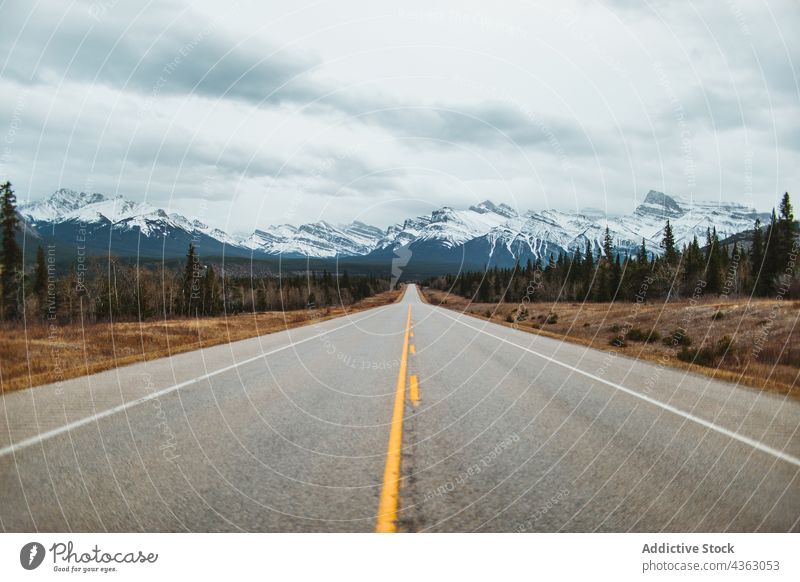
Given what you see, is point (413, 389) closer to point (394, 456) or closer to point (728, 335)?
point (394, 456)

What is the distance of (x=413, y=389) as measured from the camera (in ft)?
29.5

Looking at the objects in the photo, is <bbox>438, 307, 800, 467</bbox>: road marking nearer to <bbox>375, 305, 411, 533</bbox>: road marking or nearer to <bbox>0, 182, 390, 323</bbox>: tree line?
<bbox>375, 305, 411, 533</bbox>: road marking

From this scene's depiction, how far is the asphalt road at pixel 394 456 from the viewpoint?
139 inches

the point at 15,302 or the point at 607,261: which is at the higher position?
the point at 607,261

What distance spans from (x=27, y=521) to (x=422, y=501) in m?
2.73

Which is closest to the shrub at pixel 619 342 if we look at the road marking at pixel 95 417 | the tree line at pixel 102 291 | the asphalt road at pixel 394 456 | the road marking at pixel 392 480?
the asphalt road at pixel 394 456

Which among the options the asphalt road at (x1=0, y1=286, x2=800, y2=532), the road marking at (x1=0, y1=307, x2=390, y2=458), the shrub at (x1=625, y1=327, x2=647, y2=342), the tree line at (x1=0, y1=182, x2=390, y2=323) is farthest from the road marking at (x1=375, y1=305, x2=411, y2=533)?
the tree line at (x1=0, y1=182, x2=390, y2=323)

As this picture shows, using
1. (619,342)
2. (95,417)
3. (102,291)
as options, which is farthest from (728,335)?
(102,291)

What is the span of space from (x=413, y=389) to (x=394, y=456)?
4045 mm

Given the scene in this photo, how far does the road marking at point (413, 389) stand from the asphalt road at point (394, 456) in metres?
0.10

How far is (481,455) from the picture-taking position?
505 cm
